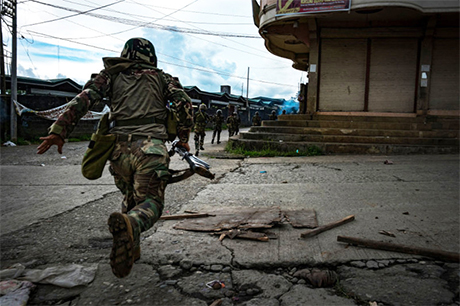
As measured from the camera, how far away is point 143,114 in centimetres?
258

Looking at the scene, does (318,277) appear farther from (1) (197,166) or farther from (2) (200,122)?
(2) (200,122)

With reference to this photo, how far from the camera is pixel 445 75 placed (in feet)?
35.1

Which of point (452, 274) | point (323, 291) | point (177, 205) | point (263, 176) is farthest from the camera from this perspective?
point (263, 176)

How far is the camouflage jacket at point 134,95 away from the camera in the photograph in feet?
8.31

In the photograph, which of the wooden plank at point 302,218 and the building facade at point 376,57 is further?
the building facade at point 376,57

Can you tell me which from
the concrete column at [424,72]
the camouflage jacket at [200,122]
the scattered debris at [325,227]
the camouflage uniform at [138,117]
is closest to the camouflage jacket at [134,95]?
the camouflage uniform at [138,117]

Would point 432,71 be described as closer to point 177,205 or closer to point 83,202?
point 177,205

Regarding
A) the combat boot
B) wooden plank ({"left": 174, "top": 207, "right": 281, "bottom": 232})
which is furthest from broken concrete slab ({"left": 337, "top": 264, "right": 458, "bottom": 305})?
the combat boot

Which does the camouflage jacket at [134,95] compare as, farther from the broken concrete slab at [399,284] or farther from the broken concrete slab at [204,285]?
the broken concrete slab at [399,284]

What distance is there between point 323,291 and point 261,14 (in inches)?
426

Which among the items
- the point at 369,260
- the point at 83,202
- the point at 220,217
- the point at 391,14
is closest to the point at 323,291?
the point at 369,260

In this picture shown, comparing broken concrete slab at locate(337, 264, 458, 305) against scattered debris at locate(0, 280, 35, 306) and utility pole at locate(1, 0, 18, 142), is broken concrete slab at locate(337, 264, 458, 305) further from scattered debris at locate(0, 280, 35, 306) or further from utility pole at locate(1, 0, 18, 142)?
utility pole at locate(1, 0, 18, 142)

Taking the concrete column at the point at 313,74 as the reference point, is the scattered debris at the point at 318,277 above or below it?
below

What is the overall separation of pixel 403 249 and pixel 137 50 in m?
2.61
